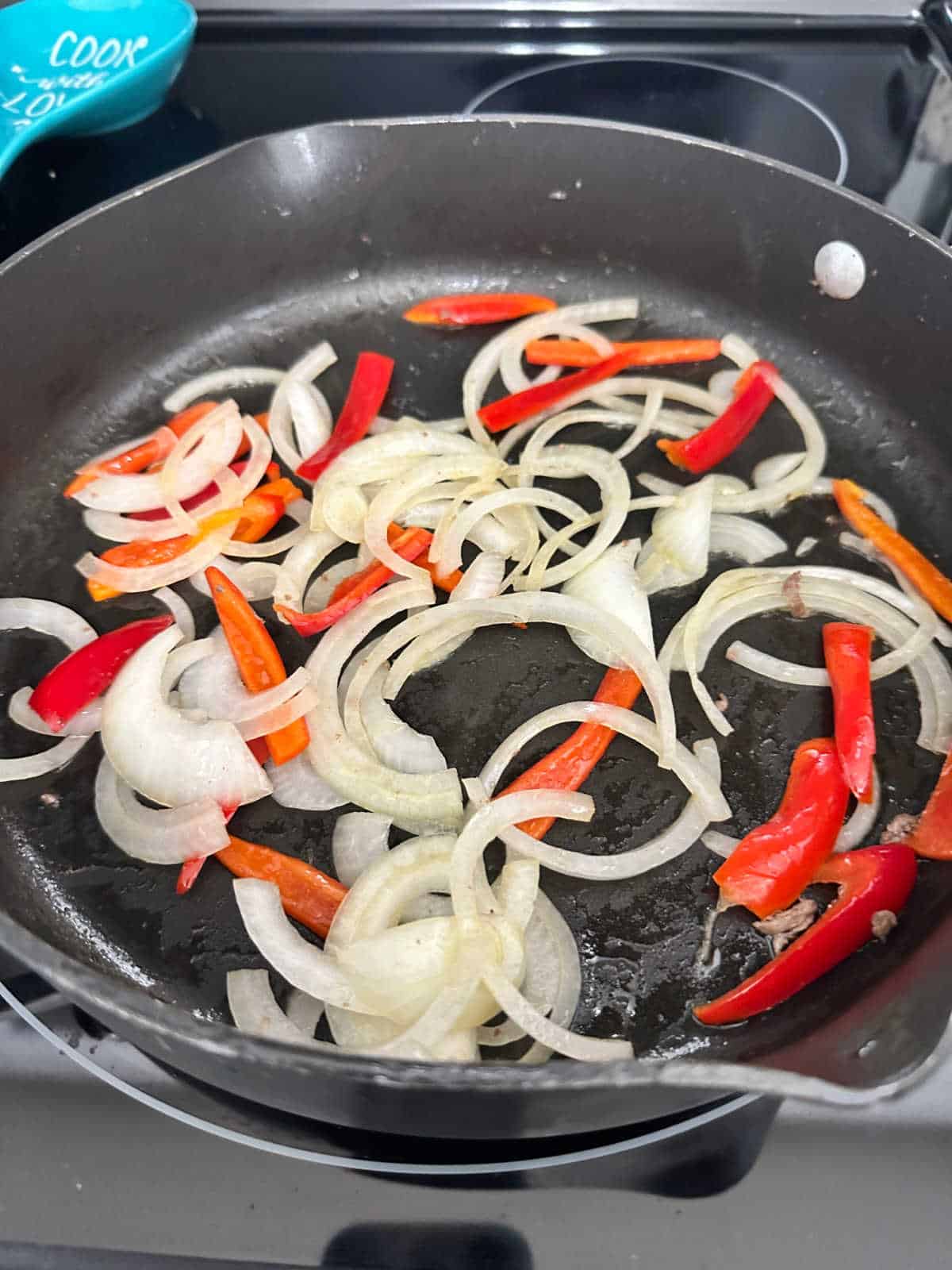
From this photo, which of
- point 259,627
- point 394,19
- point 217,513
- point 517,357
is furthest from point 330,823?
point 394,19

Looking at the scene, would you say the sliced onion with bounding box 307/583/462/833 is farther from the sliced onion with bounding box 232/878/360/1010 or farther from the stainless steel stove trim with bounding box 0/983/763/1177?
the stainless steel stove trim with bounding box 0/983/763/1177

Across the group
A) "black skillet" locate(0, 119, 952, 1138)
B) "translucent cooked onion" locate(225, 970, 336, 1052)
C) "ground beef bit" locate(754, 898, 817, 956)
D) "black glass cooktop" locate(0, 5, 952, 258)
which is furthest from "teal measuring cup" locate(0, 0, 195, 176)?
"ground beef bit" locate(754, 898, 817, 956)

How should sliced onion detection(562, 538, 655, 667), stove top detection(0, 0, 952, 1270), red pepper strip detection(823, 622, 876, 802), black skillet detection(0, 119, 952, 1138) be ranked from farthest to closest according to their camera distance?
sliced onion detection(562, 538, 655, 667) < red pepper strip detection(823, 622, 876, 802) < stove top detection(0, 0, 952, 1270) < black skillet detection(0, 119, 952, 1138)

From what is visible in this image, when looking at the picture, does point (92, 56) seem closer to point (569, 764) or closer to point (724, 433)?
point (724, 433)

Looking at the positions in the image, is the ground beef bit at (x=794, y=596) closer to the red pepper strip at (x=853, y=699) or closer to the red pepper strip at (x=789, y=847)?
the red pepper strip at (x=853, y=699)

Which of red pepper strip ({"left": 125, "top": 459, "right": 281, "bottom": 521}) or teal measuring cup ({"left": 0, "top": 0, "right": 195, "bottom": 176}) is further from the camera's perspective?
teal measuring cup ({"left": 0, "top": 0, "right": 195, "bottom": 176})

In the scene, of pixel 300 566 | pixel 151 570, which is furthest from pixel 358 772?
pixel 151 570

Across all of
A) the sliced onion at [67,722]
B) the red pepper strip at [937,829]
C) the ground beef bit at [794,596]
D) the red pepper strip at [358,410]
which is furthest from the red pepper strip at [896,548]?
the sliced onion at [67,722]
